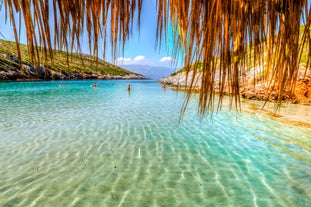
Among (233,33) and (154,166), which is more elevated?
(233,33)

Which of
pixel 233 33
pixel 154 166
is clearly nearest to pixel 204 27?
pixel 233 33

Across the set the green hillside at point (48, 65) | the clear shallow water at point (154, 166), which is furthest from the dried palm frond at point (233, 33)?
the clear shallow water at point (154, 166)

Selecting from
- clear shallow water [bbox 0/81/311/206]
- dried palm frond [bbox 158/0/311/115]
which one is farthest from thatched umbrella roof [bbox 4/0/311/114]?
→ clear shallow water [bbox 0/81/311/206]

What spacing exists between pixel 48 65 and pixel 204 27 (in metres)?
0.95

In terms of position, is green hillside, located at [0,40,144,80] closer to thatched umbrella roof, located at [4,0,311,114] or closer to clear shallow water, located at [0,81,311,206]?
thatched umbrella roof, located at [4,0,311,114]

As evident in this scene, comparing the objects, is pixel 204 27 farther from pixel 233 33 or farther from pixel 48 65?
pixel 48 65

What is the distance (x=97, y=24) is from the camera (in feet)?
3.82

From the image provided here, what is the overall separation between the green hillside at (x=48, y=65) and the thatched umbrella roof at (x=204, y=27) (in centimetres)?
8

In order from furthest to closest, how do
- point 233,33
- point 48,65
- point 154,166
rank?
point 154,166 < point 48,65 < point 233,33

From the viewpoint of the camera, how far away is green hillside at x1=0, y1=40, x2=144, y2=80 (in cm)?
114

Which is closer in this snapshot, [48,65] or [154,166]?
[48,65]

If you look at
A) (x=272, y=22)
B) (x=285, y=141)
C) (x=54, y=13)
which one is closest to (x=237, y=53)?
(x=272, y=22)

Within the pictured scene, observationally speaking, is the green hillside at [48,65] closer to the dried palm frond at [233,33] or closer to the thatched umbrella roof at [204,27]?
the thatched umbrella roof at [204,27]

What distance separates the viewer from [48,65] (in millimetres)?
1210
